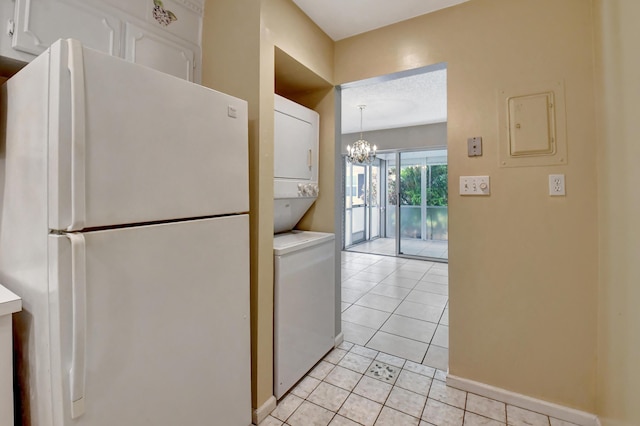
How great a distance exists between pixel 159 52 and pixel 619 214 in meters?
2.34

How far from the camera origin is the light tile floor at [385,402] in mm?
1568

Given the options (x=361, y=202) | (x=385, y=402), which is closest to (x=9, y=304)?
(x=385, y=402)

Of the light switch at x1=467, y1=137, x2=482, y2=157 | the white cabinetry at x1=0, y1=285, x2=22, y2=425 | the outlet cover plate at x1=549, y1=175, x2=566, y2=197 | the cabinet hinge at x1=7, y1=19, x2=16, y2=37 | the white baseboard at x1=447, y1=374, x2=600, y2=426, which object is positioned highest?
the cabinet hinge at x1=7, y1=19, x2=16, y2=37

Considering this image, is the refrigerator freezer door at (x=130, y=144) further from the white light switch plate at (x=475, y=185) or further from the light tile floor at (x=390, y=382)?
the white light switch plate at (x=475, y=185)

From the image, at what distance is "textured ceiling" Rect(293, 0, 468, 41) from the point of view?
181 cm

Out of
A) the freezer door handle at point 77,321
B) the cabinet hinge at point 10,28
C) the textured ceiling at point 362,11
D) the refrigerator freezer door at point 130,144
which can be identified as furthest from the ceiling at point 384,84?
the freezer door handle at point 77,321

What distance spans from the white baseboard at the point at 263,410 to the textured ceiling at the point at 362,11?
2.37 meters

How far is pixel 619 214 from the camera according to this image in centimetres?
122

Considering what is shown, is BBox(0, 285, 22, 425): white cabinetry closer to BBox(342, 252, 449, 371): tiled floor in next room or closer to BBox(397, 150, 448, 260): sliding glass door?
BBox(342, 252, 449, 371): tiled floor in next room

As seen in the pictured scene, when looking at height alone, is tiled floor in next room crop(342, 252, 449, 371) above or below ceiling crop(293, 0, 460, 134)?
below

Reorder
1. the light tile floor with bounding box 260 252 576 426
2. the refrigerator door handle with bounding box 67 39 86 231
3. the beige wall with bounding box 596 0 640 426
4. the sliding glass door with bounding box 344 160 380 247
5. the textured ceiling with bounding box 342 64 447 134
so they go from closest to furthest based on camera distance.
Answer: the refrigerator door handle with bounding box 67 39 86 231
the beige wall with bounding box 596 0 640 426
the light tile floor with bounding box 260 252 576 426
the textured ceiling with bounding box 342 64 447 134
the sliding glass door with bounding box 344 160 380 247

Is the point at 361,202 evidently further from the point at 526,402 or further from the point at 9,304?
the point at 9,304

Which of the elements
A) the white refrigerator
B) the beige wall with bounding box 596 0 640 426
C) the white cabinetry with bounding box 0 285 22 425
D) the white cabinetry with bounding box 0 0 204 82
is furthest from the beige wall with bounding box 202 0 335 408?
the beige wall with bounding box 596 0 640 426

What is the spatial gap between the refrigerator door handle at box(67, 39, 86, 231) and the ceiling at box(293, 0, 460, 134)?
140cm
